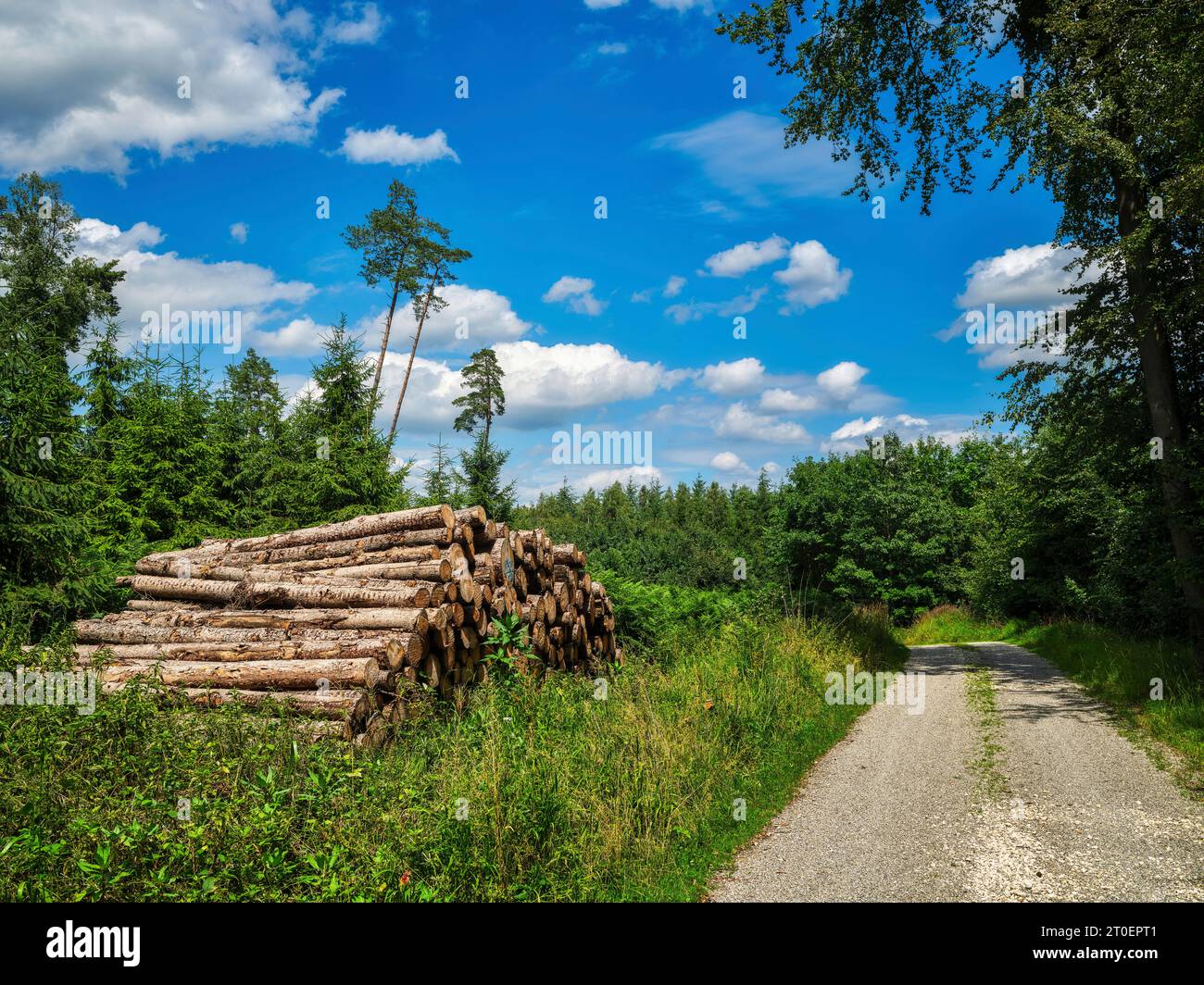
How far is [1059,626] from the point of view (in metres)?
20.2

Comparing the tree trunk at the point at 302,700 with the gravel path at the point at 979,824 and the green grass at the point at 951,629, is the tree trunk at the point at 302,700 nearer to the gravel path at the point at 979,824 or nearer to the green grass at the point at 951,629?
the gravel path at the point at 979,824

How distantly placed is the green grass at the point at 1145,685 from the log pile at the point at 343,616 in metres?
7.70

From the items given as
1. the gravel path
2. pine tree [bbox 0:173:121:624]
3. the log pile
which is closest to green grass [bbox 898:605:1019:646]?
the gravel path

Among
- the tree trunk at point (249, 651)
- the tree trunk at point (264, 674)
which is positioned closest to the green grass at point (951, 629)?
the tree trunk at point (249, 651)

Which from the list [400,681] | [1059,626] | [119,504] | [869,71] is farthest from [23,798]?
[1059,626]

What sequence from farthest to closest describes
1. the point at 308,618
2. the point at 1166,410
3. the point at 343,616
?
the point at 1166,410 < the point at 308,618 < the point at 343,616

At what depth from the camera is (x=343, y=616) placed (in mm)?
8289

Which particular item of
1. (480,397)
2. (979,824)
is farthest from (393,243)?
(979,824)

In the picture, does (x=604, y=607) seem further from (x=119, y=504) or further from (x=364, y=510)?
(x=119, y=504)

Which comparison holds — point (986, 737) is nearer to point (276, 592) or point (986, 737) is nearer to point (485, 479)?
point (276, 592)

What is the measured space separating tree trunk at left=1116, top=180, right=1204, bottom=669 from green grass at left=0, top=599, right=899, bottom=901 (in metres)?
7.53

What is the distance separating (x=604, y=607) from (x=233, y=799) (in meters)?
8.95

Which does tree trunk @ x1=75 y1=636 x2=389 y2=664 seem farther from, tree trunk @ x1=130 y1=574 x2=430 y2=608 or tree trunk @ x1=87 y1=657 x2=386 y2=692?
tree trunk @ x1=130 y1=574 x2=430 y2=608

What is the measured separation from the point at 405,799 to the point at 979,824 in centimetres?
480
